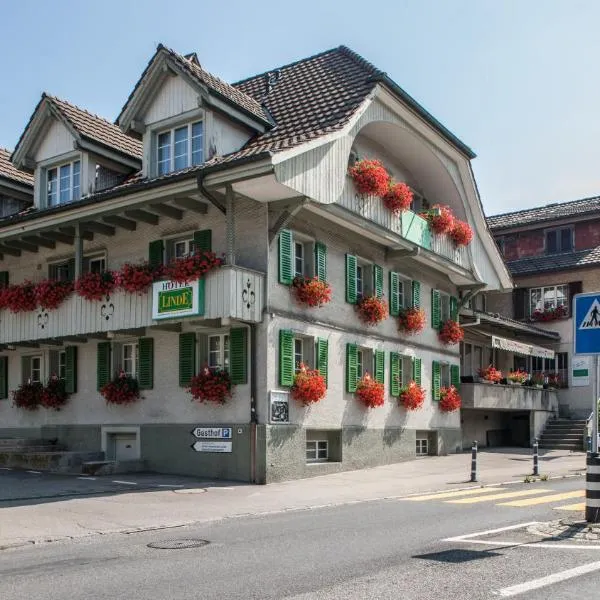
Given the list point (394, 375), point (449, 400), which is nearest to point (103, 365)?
point (394, 375)

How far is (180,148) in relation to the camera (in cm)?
2039

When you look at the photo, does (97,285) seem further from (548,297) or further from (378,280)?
(548,297)

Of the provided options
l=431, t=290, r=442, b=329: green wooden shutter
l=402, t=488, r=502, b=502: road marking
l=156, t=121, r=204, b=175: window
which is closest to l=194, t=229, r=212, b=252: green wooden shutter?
l=156, t=121, r=204, b=175: window

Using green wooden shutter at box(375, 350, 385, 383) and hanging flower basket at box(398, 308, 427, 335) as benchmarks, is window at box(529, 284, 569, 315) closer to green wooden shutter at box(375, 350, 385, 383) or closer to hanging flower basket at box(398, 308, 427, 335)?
hanging flower basket at box(398, 308, 427, 335)

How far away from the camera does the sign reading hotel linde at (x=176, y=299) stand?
1778 centimetres

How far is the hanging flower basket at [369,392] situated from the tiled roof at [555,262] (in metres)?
17.2

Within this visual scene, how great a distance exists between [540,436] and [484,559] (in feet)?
82.6

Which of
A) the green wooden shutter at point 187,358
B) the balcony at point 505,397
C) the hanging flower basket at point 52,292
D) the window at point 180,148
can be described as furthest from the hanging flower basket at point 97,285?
the balcony at point 505,397

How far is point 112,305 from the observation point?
1986 centimetres

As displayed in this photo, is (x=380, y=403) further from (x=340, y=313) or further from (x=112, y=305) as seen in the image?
(x=112, y=305)

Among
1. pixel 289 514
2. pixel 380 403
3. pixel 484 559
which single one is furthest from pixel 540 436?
pixel 484 559

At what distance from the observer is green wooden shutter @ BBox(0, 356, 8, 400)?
949 inches

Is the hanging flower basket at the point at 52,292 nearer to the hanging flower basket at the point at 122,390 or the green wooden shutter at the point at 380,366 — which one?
the hanging flower basket at the point at 122,390

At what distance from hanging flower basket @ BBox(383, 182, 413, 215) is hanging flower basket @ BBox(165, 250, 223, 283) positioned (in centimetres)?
632
